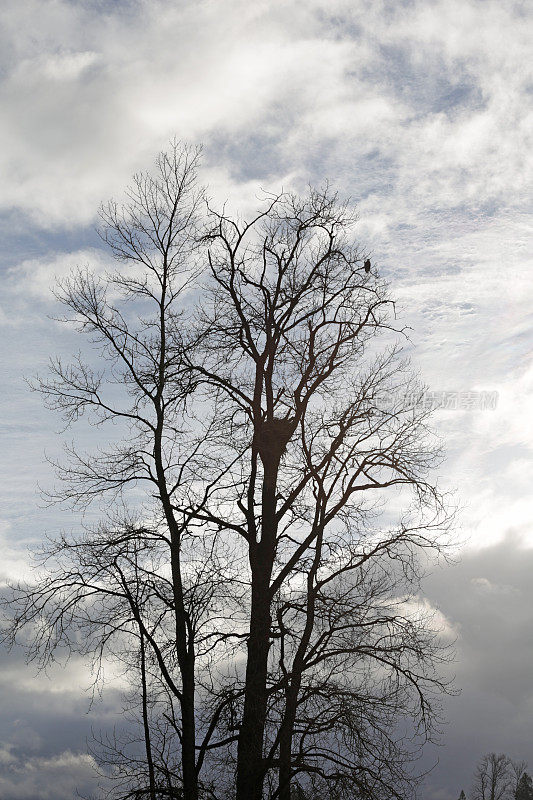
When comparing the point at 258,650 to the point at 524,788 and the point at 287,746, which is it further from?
the point at 524,788

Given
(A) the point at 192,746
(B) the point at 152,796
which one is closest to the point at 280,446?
(A) the point at 192,746

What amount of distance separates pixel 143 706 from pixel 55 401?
596cm

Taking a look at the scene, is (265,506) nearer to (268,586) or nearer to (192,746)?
(268,586)

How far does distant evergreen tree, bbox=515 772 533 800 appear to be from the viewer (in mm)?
64812

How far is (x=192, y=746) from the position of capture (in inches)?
501

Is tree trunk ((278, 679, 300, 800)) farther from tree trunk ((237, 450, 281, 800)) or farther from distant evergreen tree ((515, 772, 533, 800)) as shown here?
distant evergreen tree ((515, 772, 533, 800))

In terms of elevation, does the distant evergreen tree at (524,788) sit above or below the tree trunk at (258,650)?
above

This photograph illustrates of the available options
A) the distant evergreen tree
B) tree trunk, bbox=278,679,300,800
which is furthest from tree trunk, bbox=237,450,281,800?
the distant evergreen tree

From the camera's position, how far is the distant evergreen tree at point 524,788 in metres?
64.8

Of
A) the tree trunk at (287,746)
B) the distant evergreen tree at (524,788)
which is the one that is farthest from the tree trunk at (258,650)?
the distant evergreen tree at (524,788)

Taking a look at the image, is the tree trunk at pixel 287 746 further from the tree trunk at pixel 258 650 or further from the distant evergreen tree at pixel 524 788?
the distant evergreen tree at pixel 524 788

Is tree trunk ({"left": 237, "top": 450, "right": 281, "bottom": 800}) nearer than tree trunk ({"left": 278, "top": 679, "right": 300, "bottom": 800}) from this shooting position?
Yes

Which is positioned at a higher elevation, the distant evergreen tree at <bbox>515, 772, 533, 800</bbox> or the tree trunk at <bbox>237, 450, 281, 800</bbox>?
the distant evergreen tree at <bbox>515, 772, 533, 800</bbox>

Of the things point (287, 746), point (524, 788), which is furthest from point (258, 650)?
A: point (524, 788)
